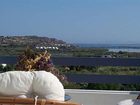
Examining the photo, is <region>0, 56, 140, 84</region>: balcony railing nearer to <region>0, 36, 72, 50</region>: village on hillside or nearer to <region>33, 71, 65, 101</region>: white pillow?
<region>0, 36, 72, 50</region>: village on hillside

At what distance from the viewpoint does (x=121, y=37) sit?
33.2 feet

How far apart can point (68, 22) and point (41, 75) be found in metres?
7.84

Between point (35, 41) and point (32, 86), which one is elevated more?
point (35, 41)

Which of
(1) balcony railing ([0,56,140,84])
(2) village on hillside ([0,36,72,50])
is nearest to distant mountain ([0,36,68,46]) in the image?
(2) village on hillside ([0,36,72,50])

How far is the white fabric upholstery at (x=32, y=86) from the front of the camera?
262 centimetres

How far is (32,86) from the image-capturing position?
2631 millimetres

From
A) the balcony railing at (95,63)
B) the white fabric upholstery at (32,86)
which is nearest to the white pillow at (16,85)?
the white fabric upholstery at (32,86)

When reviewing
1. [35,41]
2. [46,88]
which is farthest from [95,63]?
[46,88]

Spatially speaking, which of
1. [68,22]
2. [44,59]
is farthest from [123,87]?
[68,22]

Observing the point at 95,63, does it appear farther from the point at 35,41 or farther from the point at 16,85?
the point at 16,85

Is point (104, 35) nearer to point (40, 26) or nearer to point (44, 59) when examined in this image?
point (40, 26)

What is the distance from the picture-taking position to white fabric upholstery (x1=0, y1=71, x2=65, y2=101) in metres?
2.62

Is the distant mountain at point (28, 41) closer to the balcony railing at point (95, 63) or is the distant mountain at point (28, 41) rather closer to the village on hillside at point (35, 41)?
the village on hillside at point (35, 41)

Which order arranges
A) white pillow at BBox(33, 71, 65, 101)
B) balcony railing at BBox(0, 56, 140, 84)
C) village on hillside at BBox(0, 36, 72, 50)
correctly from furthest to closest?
village on hillside at BBox(0, 36, 72, 50) < balcony railing at BBox(0, 56, 140, 84) < white pillow at BBox(33, 71, 65, 101)
